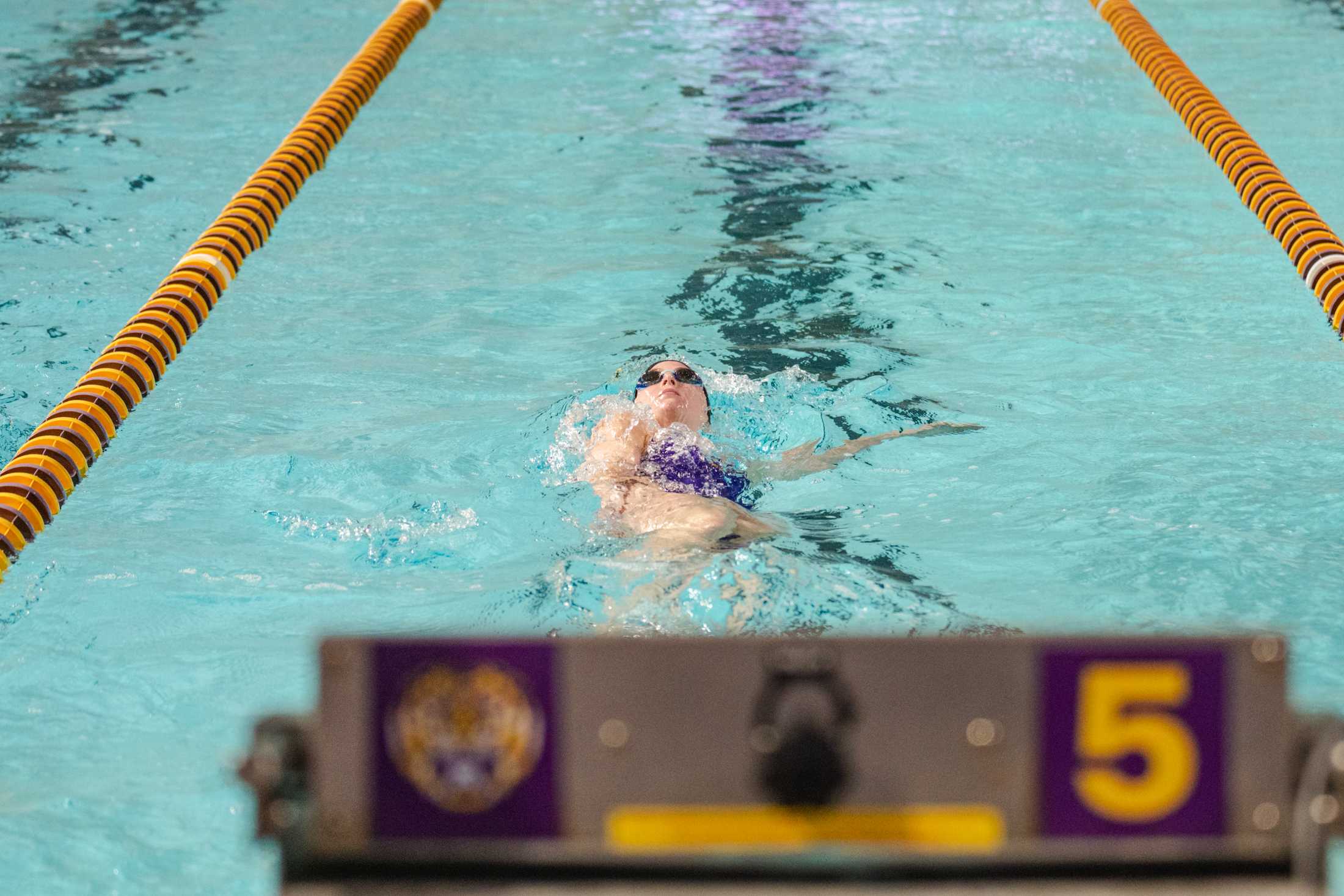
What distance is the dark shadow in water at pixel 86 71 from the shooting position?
684 centimetres

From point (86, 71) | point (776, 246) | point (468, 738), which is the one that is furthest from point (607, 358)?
point (86, 71)

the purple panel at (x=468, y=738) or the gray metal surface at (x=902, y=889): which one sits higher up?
the purple panel at (x=468, y=738)

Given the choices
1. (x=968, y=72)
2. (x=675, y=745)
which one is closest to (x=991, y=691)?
(x=675, y=745)

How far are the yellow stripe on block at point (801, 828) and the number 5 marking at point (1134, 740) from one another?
86mm

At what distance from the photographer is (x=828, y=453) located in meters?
4.09

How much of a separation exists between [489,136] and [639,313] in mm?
2326

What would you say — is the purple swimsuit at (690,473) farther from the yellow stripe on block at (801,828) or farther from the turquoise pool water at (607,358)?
the yellow stripe on block at (801,828)

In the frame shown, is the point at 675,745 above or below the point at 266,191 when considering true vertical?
above

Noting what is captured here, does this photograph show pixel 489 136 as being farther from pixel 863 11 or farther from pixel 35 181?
pixel 863 11

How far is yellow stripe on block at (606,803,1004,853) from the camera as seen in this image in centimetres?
108

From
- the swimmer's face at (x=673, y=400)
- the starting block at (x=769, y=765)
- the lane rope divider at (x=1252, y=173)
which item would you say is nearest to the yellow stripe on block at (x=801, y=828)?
the starting block at (x=769, y=765)

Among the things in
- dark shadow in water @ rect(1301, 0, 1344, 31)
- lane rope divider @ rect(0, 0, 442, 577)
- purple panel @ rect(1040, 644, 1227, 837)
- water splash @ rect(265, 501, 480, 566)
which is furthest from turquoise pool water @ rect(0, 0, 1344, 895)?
purple panel @ rect(1040, 644, 1227, 837)

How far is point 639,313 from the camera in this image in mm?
5148

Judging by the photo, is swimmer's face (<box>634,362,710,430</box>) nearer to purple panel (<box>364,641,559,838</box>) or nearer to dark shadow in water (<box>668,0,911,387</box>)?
dark shadow in water (<box>668,0,911,387</box>)
